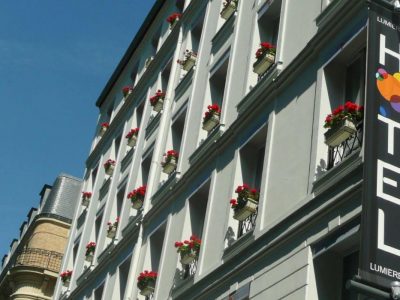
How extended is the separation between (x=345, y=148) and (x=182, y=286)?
226 inches

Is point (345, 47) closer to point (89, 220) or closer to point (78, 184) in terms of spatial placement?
point (89, 220)

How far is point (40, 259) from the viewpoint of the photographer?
1463 inches

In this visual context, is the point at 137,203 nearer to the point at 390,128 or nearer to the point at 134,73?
the point at 134,73

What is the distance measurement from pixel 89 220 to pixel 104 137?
4.43m

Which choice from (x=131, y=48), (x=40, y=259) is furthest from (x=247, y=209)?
(x=40, y=259)

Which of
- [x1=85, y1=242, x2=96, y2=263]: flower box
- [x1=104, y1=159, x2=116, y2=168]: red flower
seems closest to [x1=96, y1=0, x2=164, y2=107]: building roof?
[x1=104, y1=159, x2=116, y2=168]: red flower

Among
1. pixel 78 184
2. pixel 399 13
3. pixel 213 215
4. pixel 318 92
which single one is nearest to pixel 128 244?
pixel 213 215

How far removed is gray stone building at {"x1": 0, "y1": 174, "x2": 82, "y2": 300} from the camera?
118ft

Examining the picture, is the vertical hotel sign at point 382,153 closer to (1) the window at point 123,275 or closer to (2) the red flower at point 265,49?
(2) the red flower at point 265,49

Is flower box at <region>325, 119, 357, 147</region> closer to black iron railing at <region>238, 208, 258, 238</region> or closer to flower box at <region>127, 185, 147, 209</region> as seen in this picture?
black iron railing at <region>238, 208, 258, 238</region>

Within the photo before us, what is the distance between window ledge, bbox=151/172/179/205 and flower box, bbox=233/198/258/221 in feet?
16.1

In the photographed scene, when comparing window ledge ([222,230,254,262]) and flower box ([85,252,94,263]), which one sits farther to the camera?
flower box ([85,252,94,263])

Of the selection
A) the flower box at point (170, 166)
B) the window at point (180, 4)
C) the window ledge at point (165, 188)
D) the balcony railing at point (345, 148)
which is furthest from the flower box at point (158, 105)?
the balcony railing at point (345, 148)

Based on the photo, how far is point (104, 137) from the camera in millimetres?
31703
